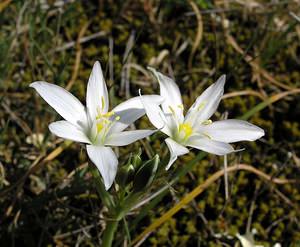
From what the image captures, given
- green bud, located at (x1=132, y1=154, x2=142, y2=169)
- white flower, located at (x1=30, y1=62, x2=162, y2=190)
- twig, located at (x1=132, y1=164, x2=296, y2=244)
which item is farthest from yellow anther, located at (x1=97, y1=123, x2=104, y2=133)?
twig, located at (x1=132, y1=164, x2=296, y2=244)

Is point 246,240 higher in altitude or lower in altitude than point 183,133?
lower

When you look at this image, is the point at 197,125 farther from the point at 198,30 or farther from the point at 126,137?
the point at 198,30

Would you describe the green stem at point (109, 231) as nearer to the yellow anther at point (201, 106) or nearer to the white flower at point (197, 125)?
the white flower at point (197, 125)

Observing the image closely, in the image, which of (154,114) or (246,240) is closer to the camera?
(154,114)

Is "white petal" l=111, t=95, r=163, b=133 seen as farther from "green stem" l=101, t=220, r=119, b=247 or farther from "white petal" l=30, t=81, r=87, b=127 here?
"green stem" l=101, t=220, r=119, b=247

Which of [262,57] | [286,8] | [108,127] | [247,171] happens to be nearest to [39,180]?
[108,127]

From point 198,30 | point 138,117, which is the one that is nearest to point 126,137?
point 138,117

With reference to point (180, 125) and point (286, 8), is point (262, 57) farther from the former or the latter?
point (180, 125)
